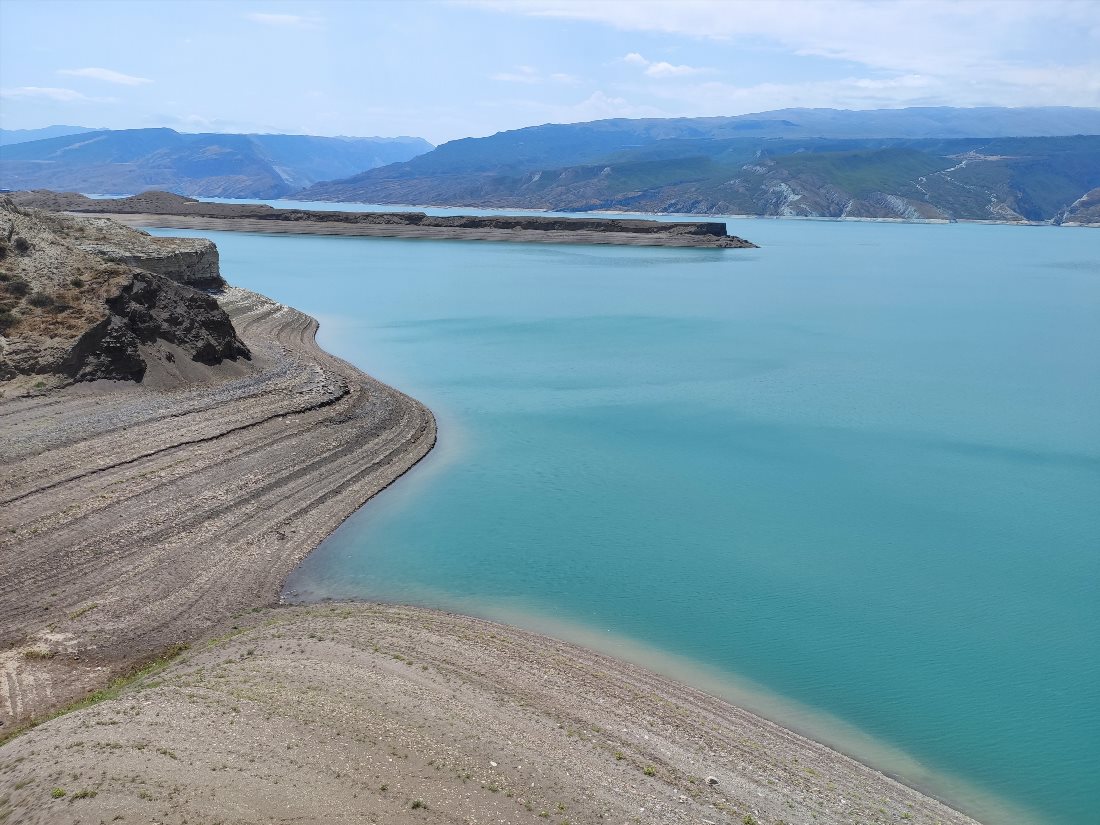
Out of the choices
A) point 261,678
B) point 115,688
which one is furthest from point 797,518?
point 115,688

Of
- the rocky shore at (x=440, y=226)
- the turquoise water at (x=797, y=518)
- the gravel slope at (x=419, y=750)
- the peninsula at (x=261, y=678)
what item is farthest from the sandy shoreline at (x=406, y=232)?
the gravel slope at (x=419, y=750)

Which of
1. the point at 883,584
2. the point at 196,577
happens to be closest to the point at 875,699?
the point at 883,584

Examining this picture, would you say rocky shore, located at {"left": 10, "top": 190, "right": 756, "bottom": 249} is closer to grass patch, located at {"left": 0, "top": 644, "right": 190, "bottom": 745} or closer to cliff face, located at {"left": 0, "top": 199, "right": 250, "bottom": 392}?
cliff face, located at {"left": 0, "top": 199, "right": 250, "bottom": 392}

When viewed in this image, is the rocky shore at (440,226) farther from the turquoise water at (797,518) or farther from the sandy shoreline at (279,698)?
the sandy shoreline at (279,698)

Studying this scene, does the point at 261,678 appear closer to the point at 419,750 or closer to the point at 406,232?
the point at 419,750

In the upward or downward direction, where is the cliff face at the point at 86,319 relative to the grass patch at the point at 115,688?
upward

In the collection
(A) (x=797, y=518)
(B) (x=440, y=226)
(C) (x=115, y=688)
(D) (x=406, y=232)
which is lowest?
(A) (x=797, y=518)
